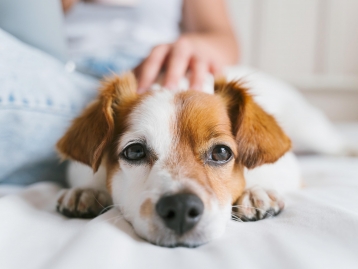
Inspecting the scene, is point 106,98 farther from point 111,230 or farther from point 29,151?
point 111,230

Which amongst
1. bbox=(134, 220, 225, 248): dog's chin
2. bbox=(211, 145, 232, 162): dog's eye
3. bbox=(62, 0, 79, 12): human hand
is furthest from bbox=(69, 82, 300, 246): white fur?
bbox=(62, 0, 79, 12): human hand

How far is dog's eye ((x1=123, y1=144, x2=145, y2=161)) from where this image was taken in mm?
985

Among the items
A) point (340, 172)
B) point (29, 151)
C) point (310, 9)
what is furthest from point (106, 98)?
point (310, 9)

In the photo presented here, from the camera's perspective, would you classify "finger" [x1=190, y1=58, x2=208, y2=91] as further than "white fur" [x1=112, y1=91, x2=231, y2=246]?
Yes

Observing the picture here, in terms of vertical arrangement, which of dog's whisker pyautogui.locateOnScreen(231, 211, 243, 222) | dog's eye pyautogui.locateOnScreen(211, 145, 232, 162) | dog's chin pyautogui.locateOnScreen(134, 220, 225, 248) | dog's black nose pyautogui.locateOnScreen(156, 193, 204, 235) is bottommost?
dog's whisker pyautogui.locateOnScreen(231, 211, 243, 222)

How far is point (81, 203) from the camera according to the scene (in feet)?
3.25

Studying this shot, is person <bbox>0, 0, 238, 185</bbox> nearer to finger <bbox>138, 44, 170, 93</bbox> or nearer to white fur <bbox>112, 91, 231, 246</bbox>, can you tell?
finger <bbox>138, 44, 170, 93</bbox>

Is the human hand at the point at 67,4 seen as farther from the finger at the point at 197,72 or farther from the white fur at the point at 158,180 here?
the white fur at the point at 158,180

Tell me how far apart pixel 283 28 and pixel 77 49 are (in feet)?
6.78

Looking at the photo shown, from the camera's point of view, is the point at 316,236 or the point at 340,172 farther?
the point at 340,172

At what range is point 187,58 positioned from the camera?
4.97 feet

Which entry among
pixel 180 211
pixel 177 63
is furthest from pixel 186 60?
pixel 180 211

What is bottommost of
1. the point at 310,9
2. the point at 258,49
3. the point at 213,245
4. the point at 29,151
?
the point at 213,245

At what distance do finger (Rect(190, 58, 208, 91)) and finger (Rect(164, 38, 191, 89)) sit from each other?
0.11 ft
